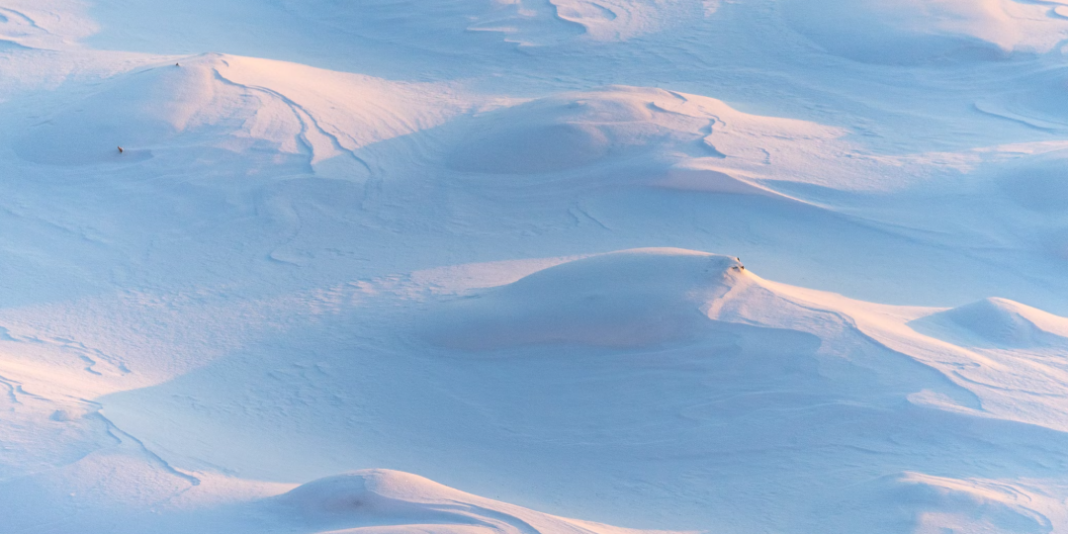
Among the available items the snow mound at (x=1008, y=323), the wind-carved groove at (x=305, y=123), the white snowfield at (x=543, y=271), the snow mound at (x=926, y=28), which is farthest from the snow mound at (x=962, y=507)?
the snow mound at (x=926, y=28)

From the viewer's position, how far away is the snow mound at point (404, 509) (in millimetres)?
3422

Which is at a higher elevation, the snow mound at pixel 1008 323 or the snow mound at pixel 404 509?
the snow mound at pixel 1008 323

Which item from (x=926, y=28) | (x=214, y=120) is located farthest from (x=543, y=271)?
(x=926, y=28)

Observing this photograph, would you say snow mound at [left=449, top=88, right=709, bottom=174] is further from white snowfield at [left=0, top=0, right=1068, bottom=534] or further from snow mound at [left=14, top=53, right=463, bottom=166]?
snow mound at [left=14, top=53, right=463, bottom=166]

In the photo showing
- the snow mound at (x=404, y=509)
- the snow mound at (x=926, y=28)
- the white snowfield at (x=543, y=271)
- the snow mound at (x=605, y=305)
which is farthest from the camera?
the snow mound at (x=926, y=28)

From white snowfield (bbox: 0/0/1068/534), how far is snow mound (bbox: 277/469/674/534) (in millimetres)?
13

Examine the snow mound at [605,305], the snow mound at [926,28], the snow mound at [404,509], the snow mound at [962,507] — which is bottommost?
the snow mound at [404,509]

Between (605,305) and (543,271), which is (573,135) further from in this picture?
(605,305)

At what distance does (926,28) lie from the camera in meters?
7.93

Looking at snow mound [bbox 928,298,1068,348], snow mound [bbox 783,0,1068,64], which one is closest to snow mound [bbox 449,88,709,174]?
snow mound [bbox 928,298,1068,348]

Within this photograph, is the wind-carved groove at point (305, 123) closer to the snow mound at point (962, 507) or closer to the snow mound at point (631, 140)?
the snow mound at point (631, 140)

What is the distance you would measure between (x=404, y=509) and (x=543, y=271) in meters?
1.86

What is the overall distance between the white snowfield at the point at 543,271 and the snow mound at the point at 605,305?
0.02m

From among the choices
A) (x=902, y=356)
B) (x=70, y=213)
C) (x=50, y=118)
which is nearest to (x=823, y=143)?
(x=902, y=356)
